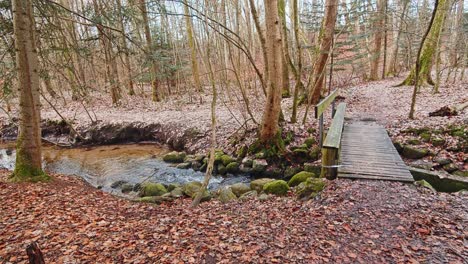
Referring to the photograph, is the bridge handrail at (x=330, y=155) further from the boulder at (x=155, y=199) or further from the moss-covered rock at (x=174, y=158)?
the moss-covered rock at (x=174, y=158)

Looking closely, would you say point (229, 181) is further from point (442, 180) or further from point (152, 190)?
point (442, 180)

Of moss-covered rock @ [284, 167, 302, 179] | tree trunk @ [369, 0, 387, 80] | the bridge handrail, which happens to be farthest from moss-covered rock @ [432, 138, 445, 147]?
tree trunk @ [369, 0, 387, 80]

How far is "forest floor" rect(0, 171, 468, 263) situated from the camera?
A: 288 centimetres

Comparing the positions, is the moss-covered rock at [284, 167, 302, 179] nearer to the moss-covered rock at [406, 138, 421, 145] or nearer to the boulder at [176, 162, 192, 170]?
the moss-covered rock at [406, 138, 421, 145]

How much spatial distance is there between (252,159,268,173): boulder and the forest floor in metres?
2.70

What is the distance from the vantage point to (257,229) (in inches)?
139

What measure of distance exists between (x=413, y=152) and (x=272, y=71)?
4059mm

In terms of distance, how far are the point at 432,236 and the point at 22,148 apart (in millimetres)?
6955

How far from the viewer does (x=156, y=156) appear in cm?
968

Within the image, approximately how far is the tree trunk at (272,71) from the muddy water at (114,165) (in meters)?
1.56

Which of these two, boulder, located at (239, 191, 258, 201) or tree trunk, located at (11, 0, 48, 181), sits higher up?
tree trunk, located at (11, 0, 48, 181)

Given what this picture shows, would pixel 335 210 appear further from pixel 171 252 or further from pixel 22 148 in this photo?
pixel 22 148

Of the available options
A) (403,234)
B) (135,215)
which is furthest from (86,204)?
(403,234)

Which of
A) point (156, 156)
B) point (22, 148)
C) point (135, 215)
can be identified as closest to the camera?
point (135, 215)
